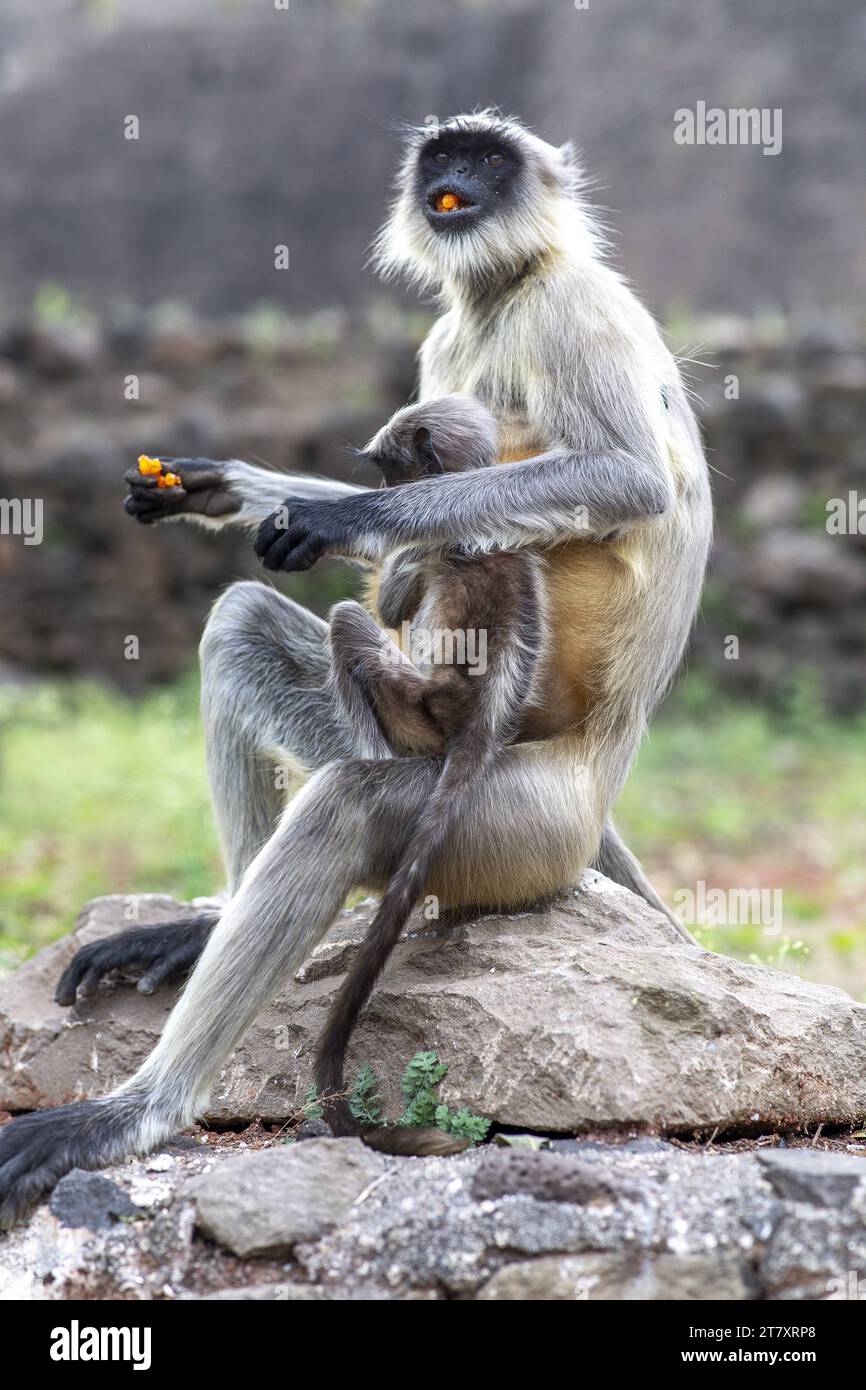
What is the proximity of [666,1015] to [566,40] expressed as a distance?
48.7 ft

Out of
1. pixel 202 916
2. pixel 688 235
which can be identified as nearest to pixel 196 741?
pixel 202 916

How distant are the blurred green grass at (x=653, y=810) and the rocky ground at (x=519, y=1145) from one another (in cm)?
135

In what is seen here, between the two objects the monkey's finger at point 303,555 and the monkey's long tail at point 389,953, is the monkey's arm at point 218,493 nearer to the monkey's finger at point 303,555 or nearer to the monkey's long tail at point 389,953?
the monkey's finger at point 303,555

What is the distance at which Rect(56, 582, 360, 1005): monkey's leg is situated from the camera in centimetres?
363

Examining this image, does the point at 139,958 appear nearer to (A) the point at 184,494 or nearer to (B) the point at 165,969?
(B) the point at 165,969

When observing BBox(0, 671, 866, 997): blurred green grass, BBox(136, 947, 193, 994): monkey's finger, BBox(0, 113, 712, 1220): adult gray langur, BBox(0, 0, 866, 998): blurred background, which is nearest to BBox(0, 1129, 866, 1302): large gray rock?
BBox(0, 113, 712, 1220): adult gray langur

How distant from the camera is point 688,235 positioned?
14.4 meters

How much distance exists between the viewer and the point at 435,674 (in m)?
3.17

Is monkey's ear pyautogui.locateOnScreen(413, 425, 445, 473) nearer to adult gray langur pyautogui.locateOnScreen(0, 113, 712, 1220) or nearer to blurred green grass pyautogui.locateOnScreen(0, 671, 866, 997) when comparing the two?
adult gray langur pyautogui.locateOnScreen(0, 113, 712, 1220)

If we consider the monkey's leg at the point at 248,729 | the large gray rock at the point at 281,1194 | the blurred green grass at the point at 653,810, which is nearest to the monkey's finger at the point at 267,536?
the monkey's leg at the point at 248,729

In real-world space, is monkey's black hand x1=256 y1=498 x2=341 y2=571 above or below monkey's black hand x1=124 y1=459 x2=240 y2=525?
below

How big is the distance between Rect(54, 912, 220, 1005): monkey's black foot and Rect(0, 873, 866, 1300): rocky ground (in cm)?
7

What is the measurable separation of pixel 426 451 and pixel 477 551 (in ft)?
0.87

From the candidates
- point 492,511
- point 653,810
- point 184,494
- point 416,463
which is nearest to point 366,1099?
point 492,511
